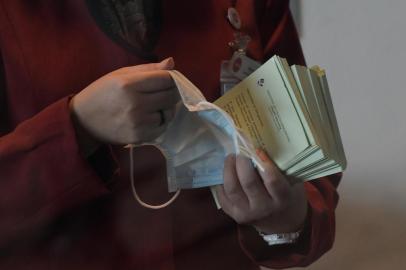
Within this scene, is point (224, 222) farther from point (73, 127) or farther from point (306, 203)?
point (73, 127)

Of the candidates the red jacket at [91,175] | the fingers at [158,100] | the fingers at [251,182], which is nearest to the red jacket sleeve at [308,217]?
the red jacket at [91,175]

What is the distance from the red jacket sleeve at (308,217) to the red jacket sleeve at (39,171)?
0.76 ft

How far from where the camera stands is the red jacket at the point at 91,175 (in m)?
0.41

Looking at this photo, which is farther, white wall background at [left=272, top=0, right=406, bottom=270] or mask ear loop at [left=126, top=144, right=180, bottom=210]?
white wall background at [left=272, top=0, right=406, bottom=270]

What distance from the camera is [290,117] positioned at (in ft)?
1.37

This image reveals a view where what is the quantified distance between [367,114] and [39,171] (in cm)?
59

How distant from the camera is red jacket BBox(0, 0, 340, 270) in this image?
0.41 metres

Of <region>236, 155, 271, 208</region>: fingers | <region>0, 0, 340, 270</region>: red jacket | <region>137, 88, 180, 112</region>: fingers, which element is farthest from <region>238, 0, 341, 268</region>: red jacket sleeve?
<region>137, 88, 180, 112</region>: fingers

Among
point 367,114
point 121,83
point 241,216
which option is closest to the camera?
point 121,83

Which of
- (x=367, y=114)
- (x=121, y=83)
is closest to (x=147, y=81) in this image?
(x=121, y=83)

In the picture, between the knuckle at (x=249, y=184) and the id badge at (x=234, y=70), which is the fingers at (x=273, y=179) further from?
the id badge at (x=234, y=70)

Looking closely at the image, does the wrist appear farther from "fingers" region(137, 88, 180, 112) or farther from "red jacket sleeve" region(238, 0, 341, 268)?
"red jacket sleeve" region(238, 0, 341, 268)

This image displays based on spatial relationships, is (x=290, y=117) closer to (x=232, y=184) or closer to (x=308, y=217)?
(x=232, y=184)

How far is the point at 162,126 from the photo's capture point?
0.43m
